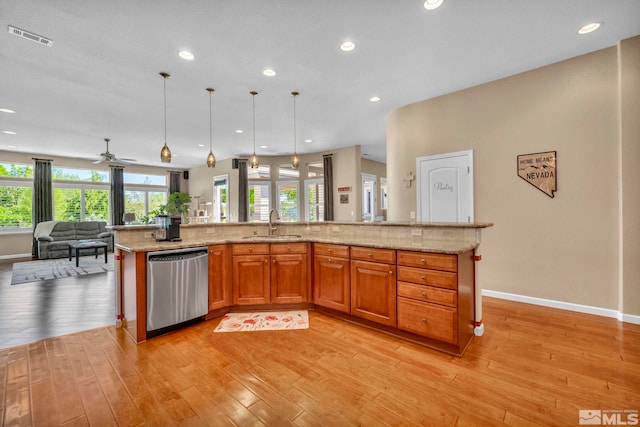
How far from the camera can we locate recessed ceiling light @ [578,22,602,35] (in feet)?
8.53

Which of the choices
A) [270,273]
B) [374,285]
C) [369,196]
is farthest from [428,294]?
[369,196]

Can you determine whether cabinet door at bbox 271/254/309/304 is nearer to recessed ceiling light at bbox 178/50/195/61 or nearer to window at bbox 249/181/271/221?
recessed ceiling light at bbox 178/50/195/61

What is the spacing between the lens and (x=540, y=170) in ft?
11.1

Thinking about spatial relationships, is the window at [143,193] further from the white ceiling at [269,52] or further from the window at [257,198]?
the white ceiling at [269,52]

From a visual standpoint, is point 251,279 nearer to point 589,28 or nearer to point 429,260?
point 429,260

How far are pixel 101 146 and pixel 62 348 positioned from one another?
6.40m

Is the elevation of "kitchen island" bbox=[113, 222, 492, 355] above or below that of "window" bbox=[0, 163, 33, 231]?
below

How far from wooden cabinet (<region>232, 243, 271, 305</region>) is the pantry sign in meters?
3.49

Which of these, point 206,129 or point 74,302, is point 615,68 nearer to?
point 206,129

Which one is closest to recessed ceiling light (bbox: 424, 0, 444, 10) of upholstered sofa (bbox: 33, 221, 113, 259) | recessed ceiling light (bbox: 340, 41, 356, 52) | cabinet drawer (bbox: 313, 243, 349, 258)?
recessed ceiling light (bbox: 340, 41, 356, 52)

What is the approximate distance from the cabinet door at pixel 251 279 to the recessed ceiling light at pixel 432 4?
2.95m

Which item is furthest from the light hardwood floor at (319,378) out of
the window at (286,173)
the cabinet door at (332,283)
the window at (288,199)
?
the window at (286,173)

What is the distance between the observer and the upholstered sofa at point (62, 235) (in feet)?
23.3

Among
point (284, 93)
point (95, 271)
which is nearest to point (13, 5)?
point (284, 93)
